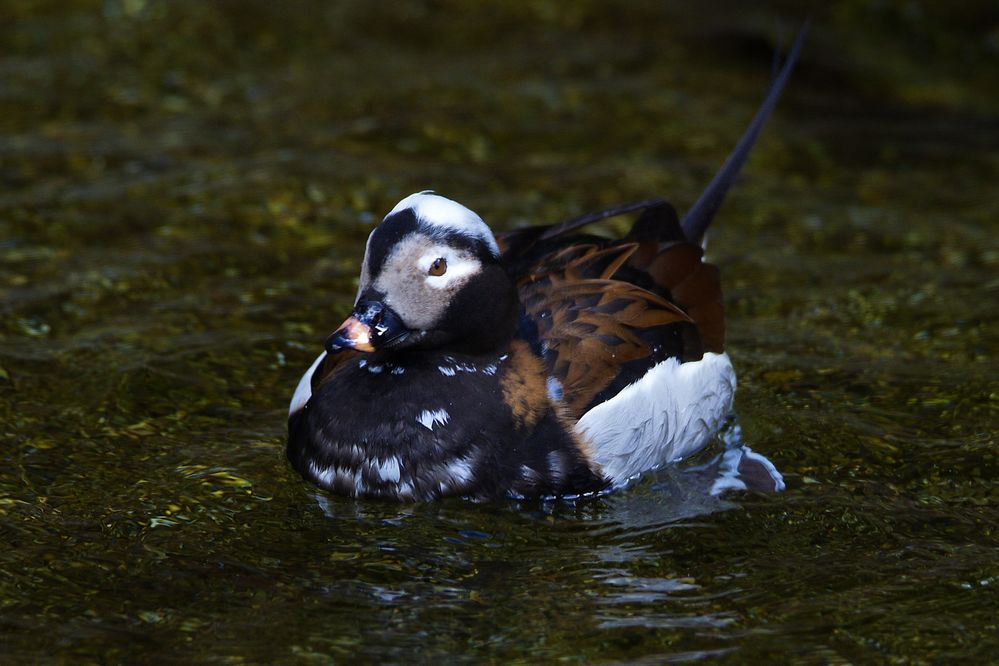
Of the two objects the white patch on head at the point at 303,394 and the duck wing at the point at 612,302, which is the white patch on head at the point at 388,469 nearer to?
the white patch on head at the point at 303,394

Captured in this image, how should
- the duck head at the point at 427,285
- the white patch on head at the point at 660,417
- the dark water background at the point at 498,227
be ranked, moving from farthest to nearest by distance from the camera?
the white patch on head at the point at 660,417, the duck head at the point at 427,285, the dark water background at the point at 498,227

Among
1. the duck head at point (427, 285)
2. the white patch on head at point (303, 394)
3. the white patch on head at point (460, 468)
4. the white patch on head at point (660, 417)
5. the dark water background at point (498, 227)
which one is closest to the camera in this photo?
the dark water background at point (498, 227)

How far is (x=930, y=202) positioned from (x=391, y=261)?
183 inches

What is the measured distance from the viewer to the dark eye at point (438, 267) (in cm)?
481

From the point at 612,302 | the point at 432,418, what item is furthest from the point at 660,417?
the point at 432,418

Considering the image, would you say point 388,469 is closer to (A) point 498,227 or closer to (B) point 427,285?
(B) point 427,285

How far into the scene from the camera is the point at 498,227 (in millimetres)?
7695

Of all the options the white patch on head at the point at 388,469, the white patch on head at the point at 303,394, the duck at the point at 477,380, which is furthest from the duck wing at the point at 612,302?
the white patch on head at the point at 303,394

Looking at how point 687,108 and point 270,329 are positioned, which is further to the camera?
point 687,108

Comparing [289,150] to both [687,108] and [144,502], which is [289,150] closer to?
[687,108]

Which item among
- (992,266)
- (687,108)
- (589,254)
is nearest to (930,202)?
(992,266)

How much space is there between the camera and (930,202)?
27.4 ft

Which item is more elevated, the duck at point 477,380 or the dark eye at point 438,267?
the dark eye at point 438,267

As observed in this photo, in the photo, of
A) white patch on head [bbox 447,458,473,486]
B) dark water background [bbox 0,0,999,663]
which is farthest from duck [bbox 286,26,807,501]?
dark water background [bbox 0,0,999,663]
